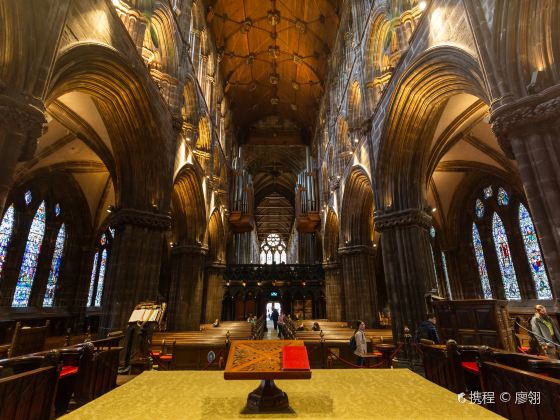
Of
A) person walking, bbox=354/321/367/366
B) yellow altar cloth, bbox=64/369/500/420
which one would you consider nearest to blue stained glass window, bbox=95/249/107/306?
person walking, bbox=354/321/367/366

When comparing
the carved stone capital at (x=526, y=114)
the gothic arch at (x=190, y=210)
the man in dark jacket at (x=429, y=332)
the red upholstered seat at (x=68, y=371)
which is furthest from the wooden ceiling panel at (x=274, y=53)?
the red upholstered seat at (x=68, y=371)

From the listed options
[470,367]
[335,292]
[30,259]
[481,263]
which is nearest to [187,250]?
[30,259]

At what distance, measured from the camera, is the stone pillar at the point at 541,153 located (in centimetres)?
411

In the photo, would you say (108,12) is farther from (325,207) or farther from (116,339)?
(325,207)

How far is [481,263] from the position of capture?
53.4 ft

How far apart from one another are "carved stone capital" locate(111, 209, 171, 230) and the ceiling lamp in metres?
14.9

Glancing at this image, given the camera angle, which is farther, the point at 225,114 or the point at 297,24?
the point at 225,114

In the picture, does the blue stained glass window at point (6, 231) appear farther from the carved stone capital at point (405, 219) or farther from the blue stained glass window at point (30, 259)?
the carved stone capital at point (405, 219)

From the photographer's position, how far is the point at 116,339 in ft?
20.7

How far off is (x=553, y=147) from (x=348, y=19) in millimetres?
13737

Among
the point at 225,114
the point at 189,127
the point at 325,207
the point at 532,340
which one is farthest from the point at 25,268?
the point at 532,340

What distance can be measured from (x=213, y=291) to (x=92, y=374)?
14522 mm

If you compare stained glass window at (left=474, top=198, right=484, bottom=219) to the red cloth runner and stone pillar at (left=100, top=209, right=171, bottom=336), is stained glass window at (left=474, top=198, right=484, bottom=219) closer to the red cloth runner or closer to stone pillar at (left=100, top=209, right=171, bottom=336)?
stone pillar at (left=100, top=209, right=171, bottom=336)

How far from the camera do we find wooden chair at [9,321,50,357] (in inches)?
258
